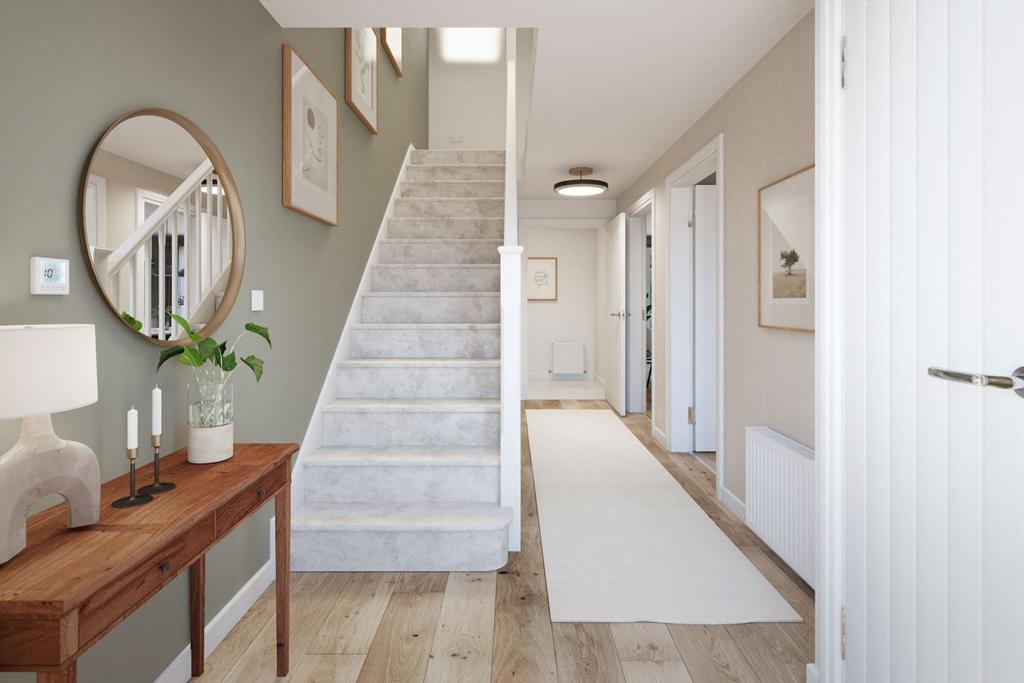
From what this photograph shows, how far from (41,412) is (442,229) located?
11.5ft

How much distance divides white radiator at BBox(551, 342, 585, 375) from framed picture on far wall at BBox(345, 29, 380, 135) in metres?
5.24

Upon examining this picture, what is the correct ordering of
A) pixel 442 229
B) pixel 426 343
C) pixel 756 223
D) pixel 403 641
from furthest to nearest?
pixel 442 229
pixel 426 343
pixel 756 223
pixel 403 641

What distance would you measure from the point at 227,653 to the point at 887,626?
6.18 feet

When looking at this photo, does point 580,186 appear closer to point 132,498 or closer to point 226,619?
point 226,619

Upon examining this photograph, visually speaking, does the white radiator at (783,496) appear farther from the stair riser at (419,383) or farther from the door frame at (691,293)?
the stair riser at (419,383)

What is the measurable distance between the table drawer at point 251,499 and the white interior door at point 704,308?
135 inches

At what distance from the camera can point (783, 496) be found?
246cm

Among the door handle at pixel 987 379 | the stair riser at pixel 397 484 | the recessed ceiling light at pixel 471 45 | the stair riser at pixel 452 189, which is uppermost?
the recessed ceiling light at pixel 471 45

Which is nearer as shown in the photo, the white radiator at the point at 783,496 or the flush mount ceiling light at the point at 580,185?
the white radiator at the point at 783,496

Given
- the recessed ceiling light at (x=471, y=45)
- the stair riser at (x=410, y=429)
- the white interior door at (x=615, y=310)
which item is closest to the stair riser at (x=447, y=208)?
the white interior door at (x=615, y=310)

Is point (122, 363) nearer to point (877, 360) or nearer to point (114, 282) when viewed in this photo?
point (114, 282)

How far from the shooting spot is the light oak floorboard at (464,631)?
182 cm

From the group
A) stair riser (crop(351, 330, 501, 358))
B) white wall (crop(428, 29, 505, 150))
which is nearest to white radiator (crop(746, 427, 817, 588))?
stair riser (crop(351, 330, 501, 358))

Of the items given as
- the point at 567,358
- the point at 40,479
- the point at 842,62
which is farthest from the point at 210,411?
the point at 567,358
